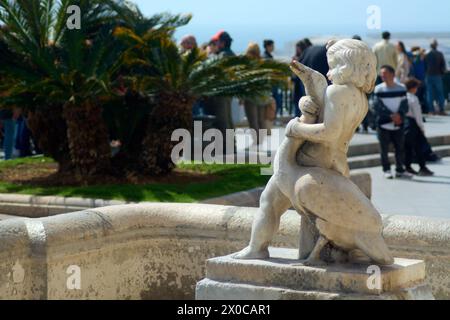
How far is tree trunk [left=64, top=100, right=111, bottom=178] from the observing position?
1308 centimetres

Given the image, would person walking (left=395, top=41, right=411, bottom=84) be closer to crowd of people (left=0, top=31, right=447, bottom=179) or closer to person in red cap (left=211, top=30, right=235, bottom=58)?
crowd of people (left=0, top=31, right=447, bottom=179)

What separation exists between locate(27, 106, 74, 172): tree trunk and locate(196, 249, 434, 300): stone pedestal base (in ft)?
23.9

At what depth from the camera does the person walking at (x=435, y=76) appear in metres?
25.3

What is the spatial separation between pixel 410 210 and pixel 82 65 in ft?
13.3

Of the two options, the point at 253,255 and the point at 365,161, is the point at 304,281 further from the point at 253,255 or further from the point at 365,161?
the point at 365,161

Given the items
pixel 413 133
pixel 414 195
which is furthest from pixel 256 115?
pixel 414 195

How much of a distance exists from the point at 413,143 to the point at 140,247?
8.39 meters

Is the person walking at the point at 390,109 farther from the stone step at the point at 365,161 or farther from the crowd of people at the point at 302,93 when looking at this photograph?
the stone step at the point at 365,161

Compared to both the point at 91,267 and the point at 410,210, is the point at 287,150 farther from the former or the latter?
the point at 410,210

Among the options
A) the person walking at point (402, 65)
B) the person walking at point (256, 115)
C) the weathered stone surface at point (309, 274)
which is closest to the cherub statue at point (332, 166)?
the weathered stone surface at point (309, 274)

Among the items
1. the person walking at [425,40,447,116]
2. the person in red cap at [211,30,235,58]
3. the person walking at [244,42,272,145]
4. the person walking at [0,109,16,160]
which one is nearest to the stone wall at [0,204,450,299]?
the person walking at [0,109,16,160]

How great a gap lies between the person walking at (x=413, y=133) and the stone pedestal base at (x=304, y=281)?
9203mm

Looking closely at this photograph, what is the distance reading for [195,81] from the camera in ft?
44.8

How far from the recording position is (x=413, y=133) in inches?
626
